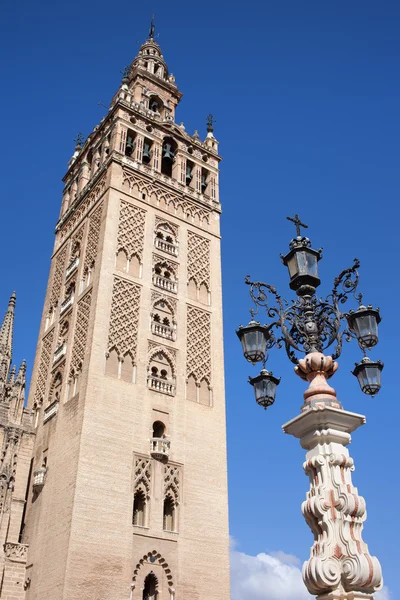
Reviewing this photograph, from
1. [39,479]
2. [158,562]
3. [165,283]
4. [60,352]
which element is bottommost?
[158,562]

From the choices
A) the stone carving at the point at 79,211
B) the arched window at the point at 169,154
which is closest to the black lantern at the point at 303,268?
the stone carving at the point at 79,211

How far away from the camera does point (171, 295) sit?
2255 cm

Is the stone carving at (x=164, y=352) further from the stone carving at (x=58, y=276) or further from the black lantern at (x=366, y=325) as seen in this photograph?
the black lantern at (x=366, y=325)

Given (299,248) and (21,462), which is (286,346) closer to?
(299,248)

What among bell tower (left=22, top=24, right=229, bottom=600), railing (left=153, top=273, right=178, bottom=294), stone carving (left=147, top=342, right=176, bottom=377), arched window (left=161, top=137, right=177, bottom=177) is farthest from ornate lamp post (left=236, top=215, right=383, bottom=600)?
arched window (left=161, top=137, right=177, bottom=177)

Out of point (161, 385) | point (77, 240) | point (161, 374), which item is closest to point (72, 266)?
point (77, 240)

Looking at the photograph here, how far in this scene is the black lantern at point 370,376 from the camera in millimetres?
7000

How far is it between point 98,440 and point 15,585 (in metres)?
4.72

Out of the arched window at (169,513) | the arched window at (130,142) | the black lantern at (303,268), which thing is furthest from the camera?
the arched window at (130,142)

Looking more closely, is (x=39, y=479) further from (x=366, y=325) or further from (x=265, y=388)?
(x=366, y=325)

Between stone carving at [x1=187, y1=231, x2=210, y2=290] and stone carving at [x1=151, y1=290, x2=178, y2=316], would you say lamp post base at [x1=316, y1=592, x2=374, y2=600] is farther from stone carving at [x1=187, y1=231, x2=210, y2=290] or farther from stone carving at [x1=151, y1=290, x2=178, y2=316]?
stone carving at [x1=187, y1=231, x2=210, y2=290]

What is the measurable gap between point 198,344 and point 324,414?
16049 mm

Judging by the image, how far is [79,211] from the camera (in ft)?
84.8

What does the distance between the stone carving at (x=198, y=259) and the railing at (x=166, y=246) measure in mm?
647
